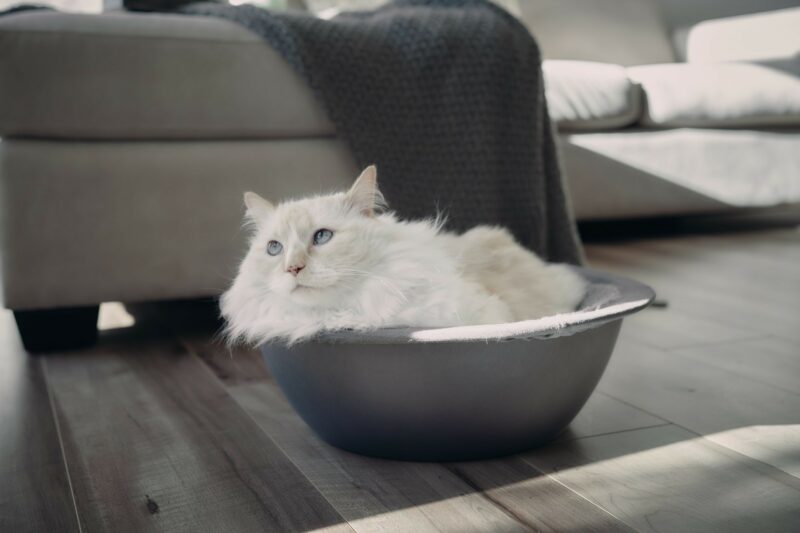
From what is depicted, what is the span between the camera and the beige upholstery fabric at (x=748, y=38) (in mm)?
3254

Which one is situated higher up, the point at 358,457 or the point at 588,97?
the point at 588,97

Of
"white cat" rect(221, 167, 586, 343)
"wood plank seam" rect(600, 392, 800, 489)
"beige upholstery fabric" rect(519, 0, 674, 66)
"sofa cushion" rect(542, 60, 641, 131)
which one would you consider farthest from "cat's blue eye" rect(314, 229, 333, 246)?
"beige upholstery fabric" rect(519, 0, 674, 66)

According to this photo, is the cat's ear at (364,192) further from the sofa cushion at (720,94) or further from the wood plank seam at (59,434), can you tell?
the sofa cushion at (720,94)

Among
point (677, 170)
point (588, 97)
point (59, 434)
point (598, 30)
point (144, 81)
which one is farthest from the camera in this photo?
point (598, 30)

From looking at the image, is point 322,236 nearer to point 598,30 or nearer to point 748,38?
point 598,30

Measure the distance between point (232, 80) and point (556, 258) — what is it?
0.85m

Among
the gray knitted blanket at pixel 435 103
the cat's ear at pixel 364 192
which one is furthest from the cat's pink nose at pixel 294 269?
the gray knitted blanket at pixel 435 103

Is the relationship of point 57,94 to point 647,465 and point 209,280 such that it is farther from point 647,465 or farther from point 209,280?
point 647,465

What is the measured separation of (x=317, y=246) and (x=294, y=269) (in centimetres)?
5

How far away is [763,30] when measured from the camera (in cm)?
334

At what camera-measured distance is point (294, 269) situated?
949 mm

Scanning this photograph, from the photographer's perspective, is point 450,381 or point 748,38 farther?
point 748,38

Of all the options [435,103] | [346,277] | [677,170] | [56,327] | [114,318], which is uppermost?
[435,103]

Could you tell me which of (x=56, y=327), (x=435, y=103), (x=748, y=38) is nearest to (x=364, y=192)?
(x=435, y=103)
